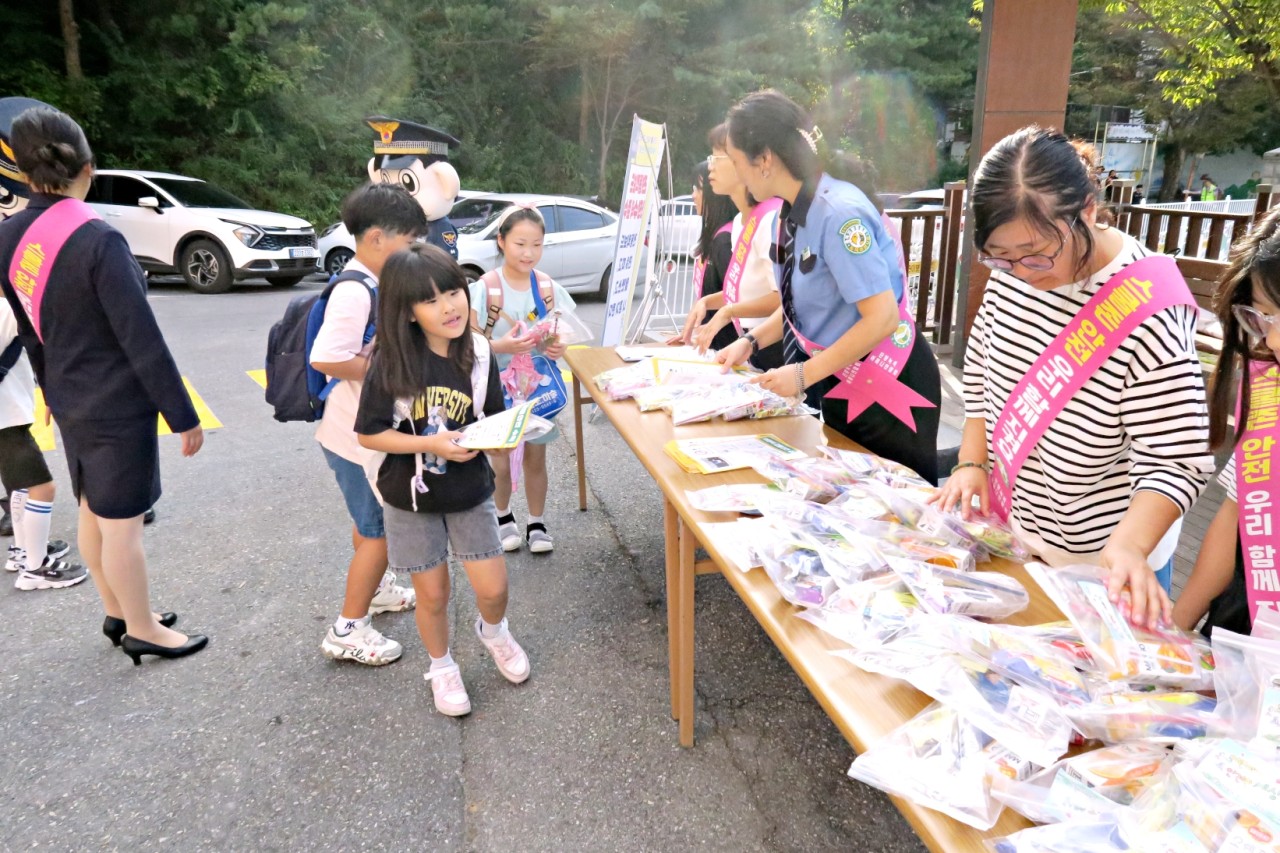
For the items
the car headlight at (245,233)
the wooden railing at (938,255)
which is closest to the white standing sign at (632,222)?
the wooden railing at (938,255)

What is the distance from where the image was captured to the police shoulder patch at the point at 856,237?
78.3 inches

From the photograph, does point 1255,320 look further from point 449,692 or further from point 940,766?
point 449,692

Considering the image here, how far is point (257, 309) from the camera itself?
30.0 feet

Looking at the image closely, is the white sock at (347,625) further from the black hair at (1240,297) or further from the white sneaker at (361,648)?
the black hair at (1240,297)

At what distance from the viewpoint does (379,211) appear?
90.2 inches

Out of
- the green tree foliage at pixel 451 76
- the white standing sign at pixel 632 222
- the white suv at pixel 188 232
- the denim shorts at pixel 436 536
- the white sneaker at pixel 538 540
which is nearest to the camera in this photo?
the denim shorts at pixel 436 536

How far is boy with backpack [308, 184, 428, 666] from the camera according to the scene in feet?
7.29

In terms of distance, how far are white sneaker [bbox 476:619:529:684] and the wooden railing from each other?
4671mm

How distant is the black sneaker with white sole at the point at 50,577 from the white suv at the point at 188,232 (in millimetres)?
7739

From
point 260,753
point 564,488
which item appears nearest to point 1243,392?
point 260,753

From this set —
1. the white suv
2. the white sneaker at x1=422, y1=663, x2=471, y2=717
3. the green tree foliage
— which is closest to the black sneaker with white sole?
the white sneaker at x1=422, y1=663, x2=471, y2=717

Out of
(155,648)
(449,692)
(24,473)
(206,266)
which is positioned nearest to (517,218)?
(449,692)

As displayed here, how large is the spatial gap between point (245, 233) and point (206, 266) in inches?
27.3

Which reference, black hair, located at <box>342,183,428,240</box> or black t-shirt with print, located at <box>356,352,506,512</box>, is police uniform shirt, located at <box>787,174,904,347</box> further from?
black hair, located at <box>342,183,428,240</box>
